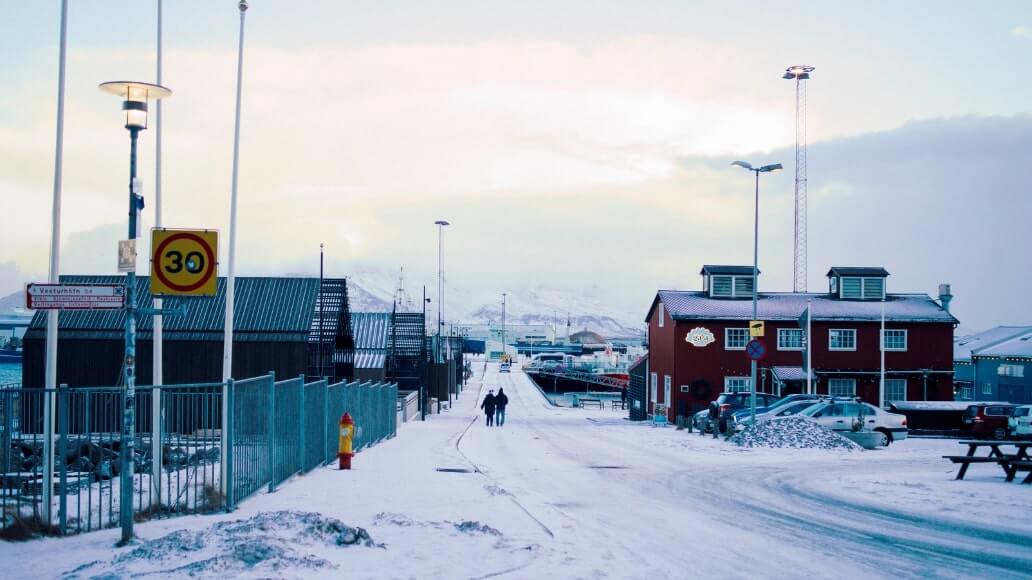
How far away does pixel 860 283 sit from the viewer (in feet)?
183

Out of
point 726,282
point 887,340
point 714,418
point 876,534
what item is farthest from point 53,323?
point 887,340

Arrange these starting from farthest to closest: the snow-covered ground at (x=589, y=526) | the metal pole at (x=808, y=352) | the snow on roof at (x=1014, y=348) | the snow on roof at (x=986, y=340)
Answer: the snow on roof at (x=986, y=340) → the snow on roof at (x=1014, y=348) → the metal pole at (x=808, y=352) → the snow-covered ground at (x=589, y=526)

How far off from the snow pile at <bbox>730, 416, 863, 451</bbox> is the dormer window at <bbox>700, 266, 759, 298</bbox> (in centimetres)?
2515

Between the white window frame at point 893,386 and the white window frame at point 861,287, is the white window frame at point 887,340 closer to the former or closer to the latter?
the white window frame at point 893,386

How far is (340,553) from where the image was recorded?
1041cm

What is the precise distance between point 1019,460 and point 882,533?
680 centimetres

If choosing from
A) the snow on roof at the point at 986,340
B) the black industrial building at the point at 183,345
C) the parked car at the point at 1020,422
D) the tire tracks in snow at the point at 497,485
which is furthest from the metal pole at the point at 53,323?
the snow on roof at the point at 986,340

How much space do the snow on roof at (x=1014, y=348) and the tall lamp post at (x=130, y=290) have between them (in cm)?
6645

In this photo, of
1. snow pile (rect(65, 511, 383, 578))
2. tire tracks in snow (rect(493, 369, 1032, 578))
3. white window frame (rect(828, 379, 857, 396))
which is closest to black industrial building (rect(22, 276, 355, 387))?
tire tracks in snow (rect(493, 369, 1032, 578))

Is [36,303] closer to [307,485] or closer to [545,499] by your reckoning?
[307,485]

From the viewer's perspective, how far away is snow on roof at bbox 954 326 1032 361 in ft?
242

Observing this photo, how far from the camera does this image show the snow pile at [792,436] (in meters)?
29.6

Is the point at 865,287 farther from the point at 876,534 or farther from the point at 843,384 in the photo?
the point at 876,534

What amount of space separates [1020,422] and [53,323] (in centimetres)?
3414
